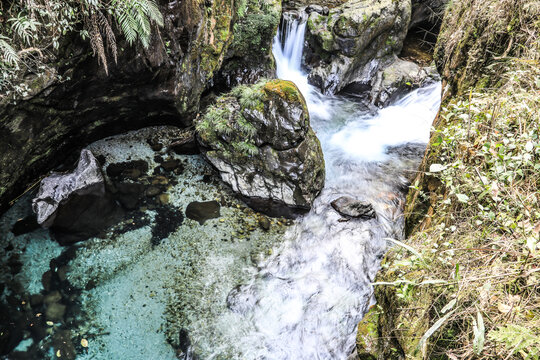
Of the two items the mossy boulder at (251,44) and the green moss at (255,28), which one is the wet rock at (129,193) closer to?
the mossy boulder at (251,44)

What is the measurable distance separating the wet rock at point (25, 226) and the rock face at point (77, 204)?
10.6 inches

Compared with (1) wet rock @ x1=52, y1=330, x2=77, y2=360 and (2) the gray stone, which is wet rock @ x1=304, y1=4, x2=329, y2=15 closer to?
(2) the gray stone

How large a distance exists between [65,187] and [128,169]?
1.43 meters

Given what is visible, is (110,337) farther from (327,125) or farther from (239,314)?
(327,125)

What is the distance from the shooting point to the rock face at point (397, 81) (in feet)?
37.2

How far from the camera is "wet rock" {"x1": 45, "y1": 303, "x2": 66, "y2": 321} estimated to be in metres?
5.09

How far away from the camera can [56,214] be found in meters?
6.06

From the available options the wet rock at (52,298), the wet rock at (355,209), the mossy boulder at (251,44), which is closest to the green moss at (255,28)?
the mossy boulder at (251,44)

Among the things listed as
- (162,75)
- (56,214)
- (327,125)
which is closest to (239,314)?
(56,214)

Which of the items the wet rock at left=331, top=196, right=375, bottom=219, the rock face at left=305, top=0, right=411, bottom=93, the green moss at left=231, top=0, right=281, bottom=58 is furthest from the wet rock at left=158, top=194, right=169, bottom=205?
the rock face at left=305, top=0, right=411, bottom=93

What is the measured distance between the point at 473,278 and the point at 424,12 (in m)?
13.9

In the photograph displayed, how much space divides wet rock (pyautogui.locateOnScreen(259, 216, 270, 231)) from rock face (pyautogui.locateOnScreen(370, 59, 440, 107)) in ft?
23.0

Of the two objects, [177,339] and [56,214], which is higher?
[56,214]

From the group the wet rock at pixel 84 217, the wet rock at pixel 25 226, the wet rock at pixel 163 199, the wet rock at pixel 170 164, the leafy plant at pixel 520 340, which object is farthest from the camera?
the wet rock at pixel 170 164
